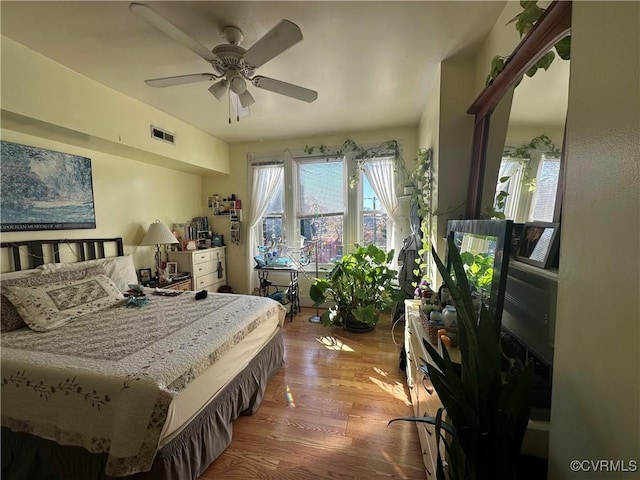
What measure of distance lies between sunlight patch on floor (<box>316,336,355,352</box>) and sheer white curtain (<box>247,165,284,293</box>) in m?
1.72

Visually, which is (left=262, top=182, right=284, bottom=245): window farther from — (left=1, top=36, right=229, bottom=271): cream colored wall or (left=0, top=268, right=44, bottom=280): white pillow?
(left=0, top=268, right=44, bottom=280): white pillow

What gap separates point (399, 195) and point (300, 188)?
4.87ft

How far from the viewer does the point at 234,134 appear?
12.6ft

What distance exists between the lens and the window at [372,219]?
391 cm

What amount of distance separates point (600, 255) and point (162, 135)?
3649 mm

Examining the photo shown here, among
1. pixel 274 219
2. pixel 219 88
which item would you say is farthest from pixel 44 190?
pixel 274 219

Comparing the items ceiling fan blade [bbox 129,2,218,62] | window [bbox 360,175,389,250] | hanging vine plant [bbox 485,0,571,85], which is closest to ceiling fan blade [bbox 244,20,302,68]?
ceiling fan blade [bbox 129,2,218,62]

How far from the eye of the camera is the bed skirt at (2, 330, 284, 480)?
1216mm

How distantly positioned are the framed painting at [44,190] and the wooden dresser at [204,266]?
106 cm

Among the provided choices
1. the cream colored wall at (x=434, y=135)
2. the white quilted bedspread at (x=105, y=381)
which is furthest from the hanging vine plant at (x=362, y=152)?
the white quilted bedspread at (x=105, y=381)

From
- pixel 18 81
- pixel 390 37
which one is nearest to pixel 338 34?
pixel 390 37

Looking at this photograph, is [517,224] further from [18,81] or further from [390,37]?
[18,81]

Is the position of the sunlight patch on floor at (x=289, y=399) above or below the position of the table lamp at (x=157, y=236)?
below

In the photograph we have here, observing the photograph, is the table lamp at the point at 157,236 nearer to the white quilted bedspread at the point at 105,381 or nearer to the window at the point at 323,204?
the white quilted bedspread at the point at 105,381
